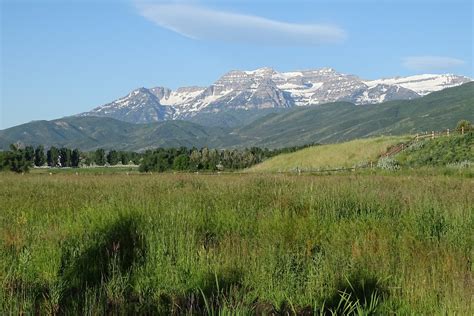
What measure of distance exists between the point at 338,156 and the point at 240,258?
62430 mm

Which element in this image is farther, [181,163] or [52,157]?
[52,157]

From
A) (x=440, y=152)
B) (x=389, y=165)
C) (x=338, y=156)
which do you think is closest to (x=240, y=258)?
(x=389, y=165)

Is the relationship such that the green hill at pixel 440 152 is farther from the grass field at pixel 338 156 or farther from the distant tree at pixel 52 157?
the distant tree at pixel 52 157

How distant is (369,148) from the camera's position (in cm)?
6656

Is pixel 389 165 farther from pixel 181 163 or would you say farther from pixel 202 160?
pixel 202 160

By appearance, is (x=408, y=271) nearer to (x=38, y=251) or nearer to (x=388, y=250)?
(x=388, y=250)

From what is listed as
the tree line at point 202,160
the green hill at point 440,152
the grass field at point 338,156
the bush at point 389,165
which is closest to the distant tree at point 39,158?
the tree line at point 202,160

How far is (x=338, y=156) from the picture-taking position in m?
66.9

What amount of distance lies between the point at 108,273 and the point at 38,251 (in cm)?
104

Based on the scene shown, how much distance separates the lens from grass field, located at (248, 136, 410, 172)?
62.7 m

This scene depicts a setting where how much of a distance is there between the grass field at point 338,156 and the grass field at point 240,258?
53.1 m

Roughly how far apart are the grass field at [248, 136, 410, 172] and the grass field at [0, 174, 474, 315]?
174 feet

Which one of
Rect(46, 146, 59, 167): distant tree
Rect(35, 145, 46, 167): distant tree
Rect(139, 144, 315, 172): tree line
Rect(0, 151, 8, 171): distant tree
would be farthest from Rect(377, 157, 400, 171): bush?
Rect(46, 146, 59, 167): distant tree

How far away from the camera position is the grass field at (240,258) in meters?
4.55
